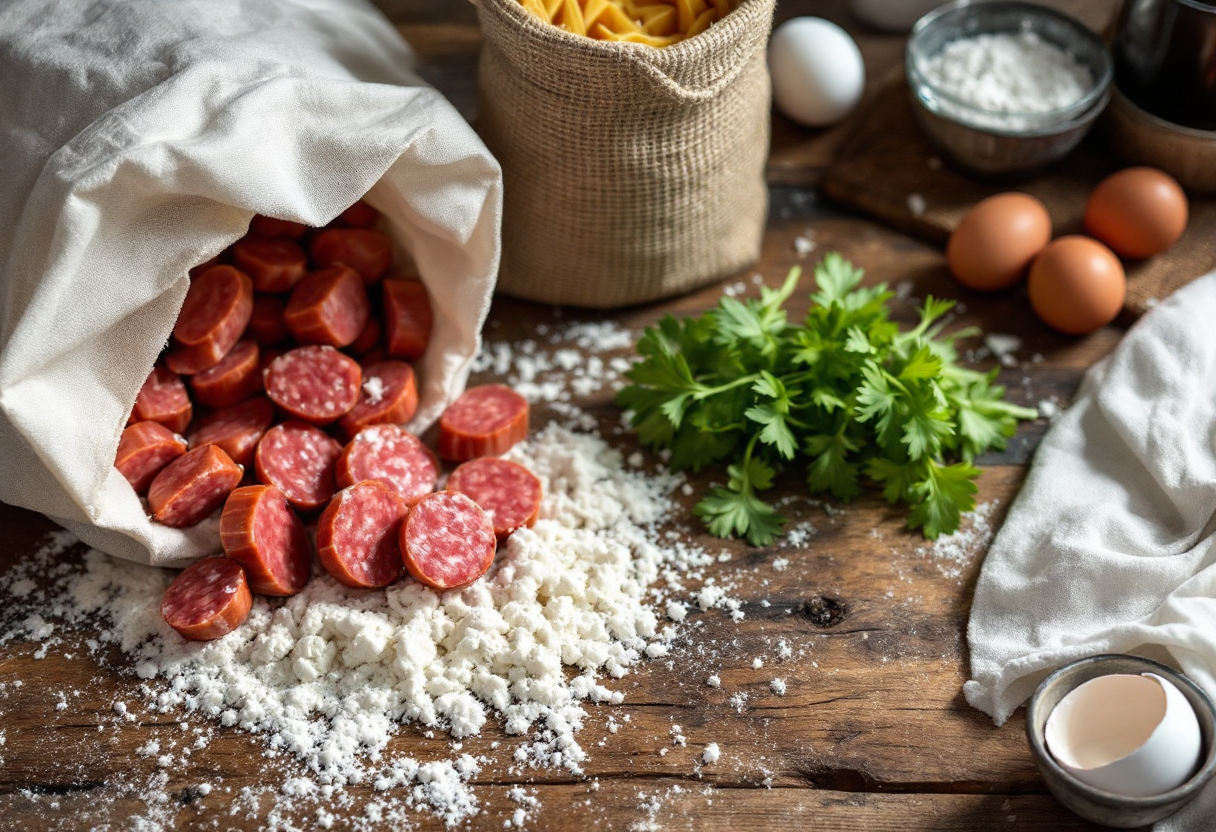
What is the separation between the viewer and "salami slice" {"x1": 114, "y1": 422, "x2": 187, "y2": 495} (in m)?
1.97

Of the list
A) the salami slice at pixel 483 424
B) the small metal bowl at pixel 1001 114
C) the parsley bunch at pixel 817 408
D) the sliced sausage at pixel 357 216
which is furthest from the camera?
the small metal bowl at pixel 1001 114

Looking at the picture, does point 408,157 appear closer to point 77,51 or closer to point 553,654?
point 77,51

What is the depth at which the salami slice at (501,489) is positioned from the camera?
2031 millimetres

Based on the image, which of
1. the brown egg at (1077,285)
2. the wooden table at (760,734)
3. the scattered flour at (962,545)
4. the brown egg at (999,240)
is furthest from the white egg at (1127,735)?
the brown egg at (999,240)

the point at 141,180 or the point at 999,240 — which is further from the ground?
the point at 141,180

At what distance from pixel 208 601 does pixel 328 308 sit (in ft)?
1.96

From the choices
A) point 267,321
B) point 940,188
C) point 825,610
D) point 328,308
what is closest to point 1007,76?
point 940,188

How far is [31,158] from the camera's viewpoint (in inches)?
71.5

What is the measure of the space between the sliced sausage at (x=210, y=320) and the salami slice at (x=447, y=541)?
19.7 inches

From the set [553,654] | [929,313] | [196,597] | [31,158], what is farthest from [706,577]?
[31,158]

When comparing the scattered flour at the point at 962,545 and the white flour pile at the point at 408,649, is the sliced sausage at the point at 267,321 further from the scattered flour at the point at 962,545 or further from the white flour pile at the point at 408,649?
the scattered flour at the point at 962,545

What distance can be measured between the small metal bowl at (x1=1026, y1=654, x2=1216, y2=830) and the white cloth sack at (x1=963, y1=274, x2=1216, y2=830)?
8 cm

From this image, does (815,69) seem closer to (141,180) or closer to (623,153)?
(623,153)

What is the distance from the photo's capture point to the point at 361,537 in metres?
1.94
